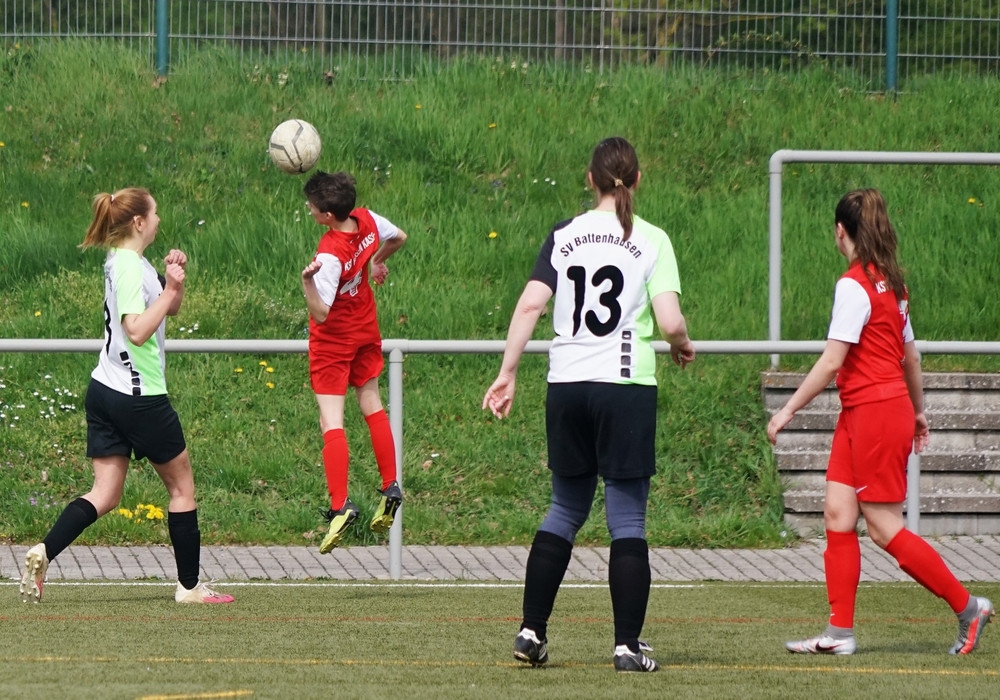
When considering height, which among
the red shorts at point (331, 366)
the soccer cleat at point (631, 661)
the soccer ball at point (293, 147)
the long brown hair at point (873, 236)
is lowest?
the soccer cleat at point (631, 661)

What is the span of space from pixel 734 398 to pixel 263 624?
466 cm

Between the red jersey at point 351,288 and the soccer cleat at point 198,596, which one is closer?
the soccer cleat at point 198,596

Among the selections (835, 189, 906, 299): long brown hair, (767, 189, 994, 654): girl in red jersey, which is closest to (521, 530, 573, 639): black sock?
(767, 189, 994, 654): girl in red jersey

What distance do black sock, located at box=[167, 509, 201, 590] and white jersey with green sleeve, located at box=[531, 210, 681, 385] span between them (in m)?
2.18

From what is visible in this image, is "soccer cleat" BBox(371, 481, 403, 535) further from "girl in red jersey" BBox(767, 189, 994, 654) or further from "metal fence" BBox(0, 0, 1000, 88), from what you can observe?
"metal fence" BBox(0, 0, 1000, 88)

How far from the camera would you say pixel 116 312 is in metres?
6.18

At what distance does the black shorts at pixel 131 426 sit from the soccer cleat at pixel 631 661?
2.20 m

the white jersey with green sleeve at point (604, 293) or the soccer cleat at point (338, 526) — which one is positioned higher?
the white jersey with green sleeve at point (604, 293)

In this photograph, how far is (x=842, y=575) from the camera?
5.39 m

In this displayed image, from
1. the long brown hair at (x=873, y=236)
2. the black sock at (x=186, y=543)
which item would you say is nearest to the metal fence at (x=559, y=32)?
the black sock at (x=186, y=543)

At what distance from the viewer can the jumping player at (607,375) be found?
4.94 meters

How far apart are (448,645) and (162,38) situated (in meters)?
10.5

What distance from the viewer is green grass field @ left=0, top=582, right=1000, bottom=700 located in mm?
4648

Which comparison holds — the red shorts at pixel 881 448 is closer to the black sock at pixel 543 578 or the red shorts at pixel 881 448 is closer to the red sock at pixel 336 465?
the black sock at pixel 543 578
